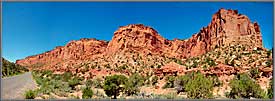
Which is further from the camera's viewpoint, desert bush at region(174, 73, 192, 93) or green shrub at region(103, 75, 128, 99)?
desert bush at region(174, 73, 192, 93)

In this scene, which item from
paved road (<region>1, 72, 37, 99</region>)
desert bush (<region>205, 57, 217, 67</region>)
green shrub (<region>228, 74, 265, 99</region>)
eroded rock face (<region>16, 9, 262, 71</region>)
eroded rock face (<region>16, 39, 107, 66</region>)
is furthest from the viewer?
eroded rock face (<region>16, 39, 107, 66</region>)

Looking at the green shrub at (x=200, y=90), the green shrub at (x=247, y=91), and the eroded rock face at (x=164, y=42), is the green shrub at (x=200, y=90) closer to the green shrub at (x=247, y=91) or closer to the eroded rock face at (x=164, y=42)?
the green shrub at (x=247, y=91)

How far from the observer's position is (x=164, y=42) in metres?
33.0

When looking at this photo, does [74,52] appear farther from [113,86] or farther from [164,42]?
[113,86]

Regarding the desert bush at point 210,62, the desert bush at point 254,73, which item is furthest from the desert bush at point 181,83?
the desert bush at point 210,62

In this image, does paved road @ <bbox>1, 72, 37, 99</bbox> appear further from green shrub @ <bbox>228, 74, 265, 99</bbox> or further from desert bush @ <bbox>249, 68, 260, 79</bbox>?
desert bush @ <bbox>249, 68, 260, 79</bbox>

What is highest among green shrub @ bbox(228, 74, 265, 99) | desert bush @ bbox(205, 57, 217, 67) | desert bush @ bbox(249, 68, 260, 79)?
desert bush @ bbox(205, 57, 217, 67)

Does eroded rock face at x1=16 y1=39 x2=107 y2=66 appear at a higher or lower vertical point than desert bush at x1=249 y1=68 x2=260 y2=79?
higher

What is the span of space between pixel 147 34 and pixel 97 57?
5.64 metres

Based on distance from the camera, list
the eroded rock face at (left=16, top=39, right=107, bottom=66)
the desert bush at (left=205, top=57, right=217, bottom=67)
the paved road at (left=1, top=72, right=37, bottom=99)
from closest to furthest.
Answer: the paved road at (left=1, top=72, right=37, bottom=99)
the desert bush at (left=205, top=57, right=217, bottom=67)
the eroded rock face at (left=16, top=39, right=107, bottom=66)

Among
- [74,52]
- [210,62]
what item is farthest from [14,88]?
[74,52]

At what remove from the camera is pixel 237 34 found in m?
25.4

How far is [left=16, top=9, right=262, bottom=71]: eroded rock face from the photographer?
2516 cm

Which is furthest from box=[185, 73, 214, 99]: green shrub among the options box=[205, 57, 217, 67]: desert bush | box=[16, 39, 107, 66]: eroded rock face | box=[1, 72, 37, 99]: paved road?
box=[16, 39, 107, 66]: eroded rock face
